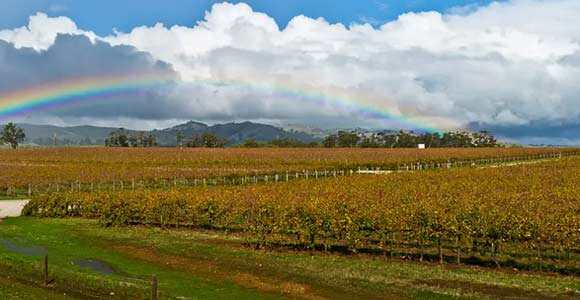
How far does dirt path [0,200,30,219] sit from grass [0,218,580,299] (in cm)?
1851

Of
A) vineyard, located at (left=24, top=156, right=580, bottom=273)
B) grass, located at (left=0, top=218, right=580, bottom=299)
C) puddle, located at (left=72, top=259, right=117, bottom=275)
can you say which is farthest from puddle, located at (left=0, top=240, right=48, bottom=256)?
vineyard, located at (left=24, top=156, right=580, bottom=273)

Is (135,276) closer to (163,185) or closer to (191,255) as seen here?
(191,255)

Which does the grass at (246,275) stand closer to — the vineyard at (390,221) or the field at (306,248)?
the field at (306,248)

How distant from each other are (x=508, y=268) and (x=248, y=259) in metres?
12.4

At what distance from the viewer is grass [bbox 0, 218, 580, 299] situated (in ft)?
78.9

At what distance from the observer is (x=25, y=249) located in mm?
35469

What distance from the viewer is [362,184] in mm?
60500

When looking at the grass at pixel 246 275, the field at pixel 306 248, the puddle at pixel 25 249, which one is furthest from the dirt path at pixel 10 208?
the grass at pixel 246 275

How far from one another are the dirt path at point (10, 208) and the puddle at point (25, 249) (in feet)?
53.9

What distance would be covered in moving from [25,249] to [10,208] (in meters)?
25.9

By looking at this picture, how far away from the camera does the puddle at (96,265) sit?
95.2ft

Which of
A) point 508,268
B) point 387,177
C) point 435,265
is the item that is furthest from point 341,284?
point 387,177

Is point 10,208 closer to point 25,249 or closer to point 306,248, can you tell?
point 25,249

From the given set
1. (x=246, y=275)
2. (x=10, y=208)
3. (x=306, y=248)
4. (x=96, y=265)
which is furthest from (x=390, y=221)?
(x=10, y=208)
